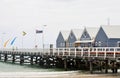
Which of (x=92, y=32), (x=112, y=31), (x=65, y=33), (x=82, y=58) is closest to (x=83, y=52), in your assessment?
(x=82, y=58)

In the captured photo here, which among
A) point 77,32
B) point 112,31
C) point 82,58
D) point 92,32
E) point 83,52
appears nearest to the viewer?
point 82,58

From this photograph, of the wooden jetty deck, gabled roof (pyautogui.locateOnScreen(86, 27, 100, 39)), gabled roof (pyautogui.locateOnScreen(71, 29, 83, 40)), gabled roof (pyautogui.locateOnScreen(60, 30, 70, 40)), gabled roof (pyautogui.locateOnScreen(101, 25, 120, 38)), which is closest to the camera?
the wooden jetty deck

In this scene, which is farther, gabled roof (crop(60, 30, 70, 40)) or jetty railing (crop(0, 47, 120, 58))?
gabled roof (crop(60, 30, 70, 40))

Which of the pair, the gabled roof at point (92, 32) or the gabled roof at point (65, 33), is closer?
the gabled roof at point (92, 32)

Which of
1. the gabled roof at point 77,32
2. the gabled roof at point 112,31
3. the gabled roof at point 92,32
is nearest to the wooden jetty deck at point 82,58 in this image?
the gabled roof at point 112,31

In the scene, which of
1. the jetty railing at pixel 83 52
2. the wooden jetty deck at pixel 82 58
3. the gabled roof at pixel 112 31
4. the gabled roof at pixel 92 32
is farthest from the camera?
the gabled roof at pixel 92 32

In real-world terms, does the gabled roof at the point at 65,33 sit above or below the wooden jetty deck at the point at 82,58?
above

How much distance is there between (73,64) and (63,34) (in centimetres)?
Answer: 2202

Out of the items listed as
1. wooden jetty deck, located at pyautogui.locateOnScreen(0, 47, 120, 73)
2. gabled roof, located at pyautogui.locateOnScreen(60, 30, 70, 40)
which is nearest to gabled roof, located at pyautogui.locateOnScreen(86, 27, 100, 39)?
wooden jetty deck, located at pyautogui.locateOnScreen(0, 47, 120, 73)

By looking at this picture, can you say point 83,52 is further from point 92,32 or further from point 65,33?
point 65,33

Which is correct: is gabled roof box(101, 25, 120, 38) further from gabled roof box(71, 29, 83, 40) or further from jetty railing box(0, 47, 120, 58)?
gabled roof box(71, 29, 83, 40)

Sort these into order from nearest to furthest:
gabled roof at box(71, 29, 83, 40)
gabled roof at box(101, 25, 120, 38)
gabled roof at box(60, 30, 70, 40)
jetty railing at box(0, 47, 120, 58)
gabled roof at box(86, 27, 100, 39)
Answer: jetty railing at box(0, 47, 120, 58) → gabled roof at box(101, 25, 120, 38) → gabled roof at box(86, 27, 100, 39) → gabled roof at box(71, 29, 83, 40) → gabled roof at box(60, 30, 70, 40)

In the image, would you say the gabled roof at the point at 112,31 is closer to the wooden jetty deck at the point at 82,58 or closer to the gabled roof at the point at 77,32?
the wooden jetty deck at the point at 82,58

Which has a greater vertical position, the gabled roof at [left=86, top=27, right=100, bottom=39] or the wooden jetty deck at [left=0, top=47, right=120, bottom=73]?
the gabled roof at [left=86, top=27, right=100, bottom=39]
